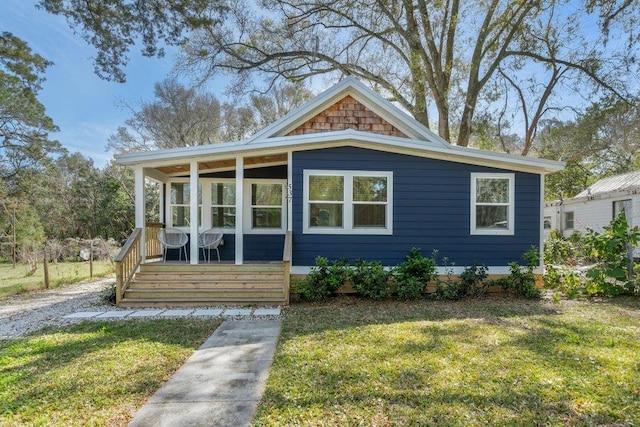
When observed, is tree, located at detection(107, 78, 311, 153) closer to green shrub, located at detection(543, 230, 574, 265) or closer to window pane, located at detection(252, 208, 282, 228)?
window pane, located at detection(252, 208, 282, 228)

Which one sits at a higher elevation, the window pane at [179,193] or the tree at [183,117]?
the tree at [183,117]

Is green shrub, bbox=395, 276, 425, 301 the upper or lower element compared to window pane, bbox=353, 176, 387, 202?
lower

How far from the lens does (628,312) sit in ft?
19.8

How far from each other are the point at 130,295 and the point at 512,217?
27.0 ft

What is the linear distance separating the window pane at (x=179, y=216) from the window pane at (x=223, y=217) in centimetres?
81

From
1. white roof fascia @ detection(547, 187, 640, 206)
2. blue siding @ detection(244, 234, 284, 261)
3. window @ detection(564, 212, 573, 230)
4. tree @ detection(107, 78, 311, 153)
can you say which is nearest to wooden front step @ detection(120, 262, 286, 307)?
blue siding @ detection(244, 234, 284, 261)

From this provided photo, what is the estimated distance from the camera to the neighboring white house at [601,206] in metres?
13.1

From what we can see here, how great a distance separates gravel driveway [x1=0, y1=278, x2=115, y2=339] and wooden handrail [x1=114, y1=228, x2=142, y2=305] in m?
0.47

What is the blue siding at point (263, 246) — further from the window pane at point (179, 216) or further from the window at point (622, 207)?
the window at point (622, 207)

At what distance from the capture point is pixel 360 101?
9156mm

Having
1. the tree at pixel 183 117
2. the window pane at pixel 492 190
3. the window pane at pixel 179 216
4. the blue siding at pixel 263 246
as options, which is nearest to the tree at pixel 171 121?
the tree at pixel 183 117

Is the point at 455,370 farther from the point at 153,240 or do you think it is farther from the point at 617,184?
the point at 617,184

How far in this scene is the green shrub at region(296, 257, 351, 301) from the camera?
6.93 m

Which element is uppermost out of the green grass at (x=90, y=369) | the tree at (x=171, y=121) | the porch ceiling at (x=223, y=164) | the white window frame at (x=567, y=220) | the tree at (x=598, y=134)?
the tree at (x=171, y=121)
